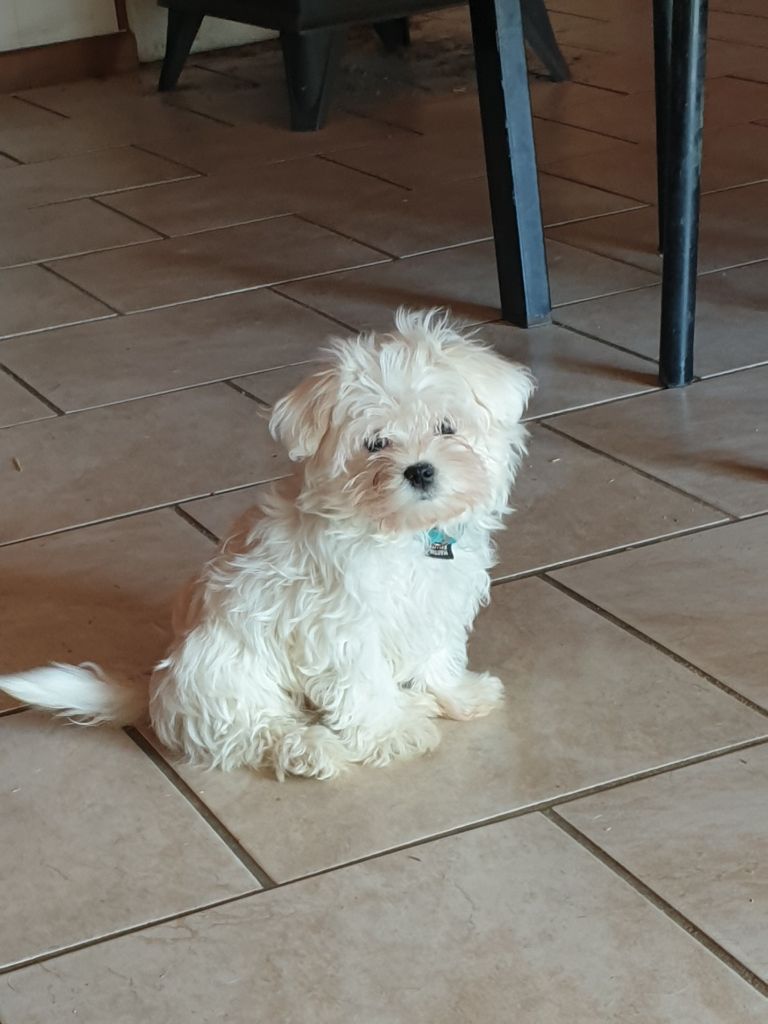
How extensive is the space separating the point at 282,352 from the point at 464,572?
1317 millimetres

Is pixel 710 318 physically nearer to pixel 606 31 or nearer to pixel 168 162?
pixel 168 162

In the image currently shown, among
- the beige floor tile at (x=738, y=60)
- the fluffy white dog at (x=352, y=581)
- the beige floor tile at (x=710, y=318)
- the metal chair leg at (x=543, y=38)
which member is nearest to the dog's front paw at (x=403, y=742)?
the fluffy white dog at (x=352, y=581)

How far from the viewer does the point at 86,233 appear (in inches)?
147

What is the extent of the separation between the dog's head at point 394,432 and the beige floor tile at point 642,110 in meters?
2.78

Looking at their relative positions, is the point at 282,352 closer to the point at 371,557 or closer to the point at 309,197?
the point at 309,197

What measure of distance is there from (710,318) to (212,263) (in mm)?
1158

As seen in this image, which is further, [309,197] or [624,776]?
[309,197]

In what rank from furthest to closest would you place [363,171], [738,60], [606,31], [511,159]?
1. [606,31]
2. [738,60]
3. [363,171]
4. [511,159]

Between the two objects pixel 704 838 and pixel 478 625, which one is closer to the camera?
pixel 704 838

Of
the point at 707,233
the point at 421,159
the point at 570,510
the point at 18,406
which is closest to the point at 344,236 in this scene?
the point at 421,159

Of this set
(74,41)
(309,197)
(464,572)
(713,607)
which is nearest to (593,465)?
(713,607)

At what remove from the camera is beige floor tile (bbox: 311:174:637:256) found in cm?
352

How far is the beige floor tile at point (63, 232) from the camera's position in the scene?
11.8ft

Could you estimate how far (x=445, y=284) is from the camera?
3.22 m
